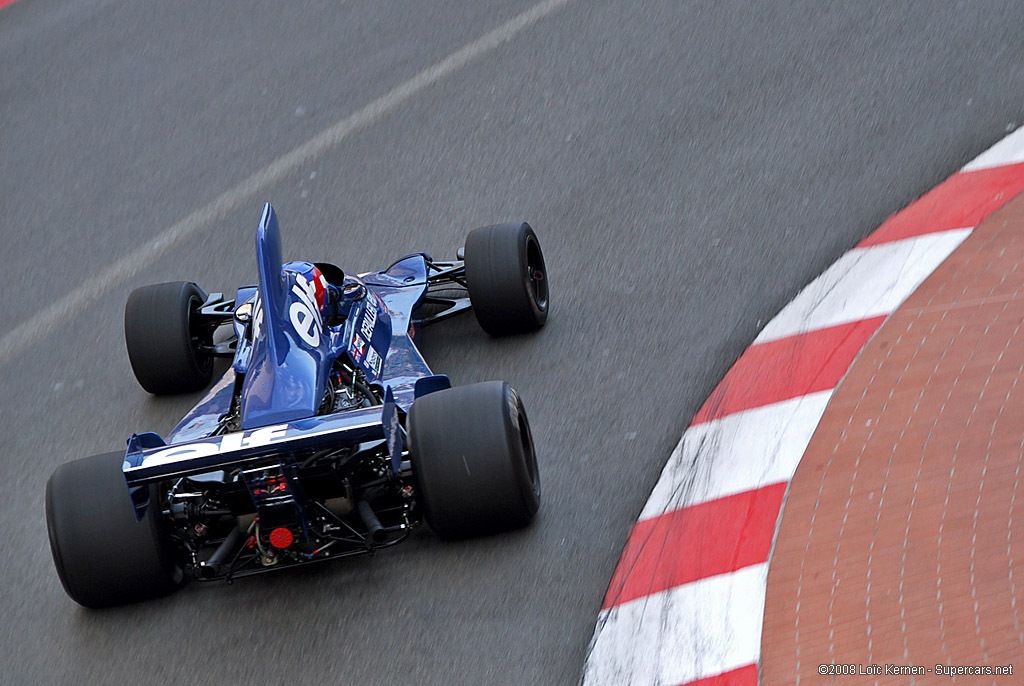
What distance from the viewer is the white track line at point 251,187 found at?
260 inches

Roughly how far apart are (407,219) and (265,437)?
3291mm

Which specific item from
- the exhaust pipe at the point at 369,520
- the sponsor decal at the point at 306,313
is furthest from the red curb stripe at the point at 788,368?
the sponsor decal at the point at 306,313

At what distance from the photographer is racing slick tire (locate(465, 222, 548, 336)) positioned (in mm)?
5379

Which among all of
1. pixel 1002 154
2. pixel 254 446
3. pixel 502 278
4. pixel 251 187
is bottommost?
pixel 1002 154

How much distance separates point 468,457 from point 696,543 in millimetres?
850

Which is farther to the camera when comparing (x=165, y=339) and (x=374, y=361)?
(x=165, y=339)

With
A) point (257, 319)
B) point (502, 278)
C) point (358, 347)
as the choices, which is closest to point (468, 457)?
point (358, 347)

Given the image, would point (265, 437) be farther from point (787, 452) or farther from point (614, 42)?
point (614, 42)

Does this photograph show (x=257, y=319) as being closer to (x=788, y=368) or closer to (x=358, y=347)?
(x=358, y=347)

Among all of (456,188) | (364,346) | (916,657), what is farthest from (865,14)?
(916,657)

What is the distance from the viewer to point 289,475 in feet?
12.8

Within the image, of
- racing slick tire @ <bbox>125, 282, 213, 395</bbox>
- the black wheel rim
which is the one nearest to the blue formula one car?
racing slick tire @ <bbox>125, 282, 213, 395</bbox>

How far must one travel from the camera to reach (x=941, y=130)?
6.70 metres

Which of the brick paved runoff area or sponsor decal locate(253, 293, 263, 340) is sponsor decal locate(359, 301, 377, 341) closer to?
sponsor decal locate(253, 293, 263, 340)
